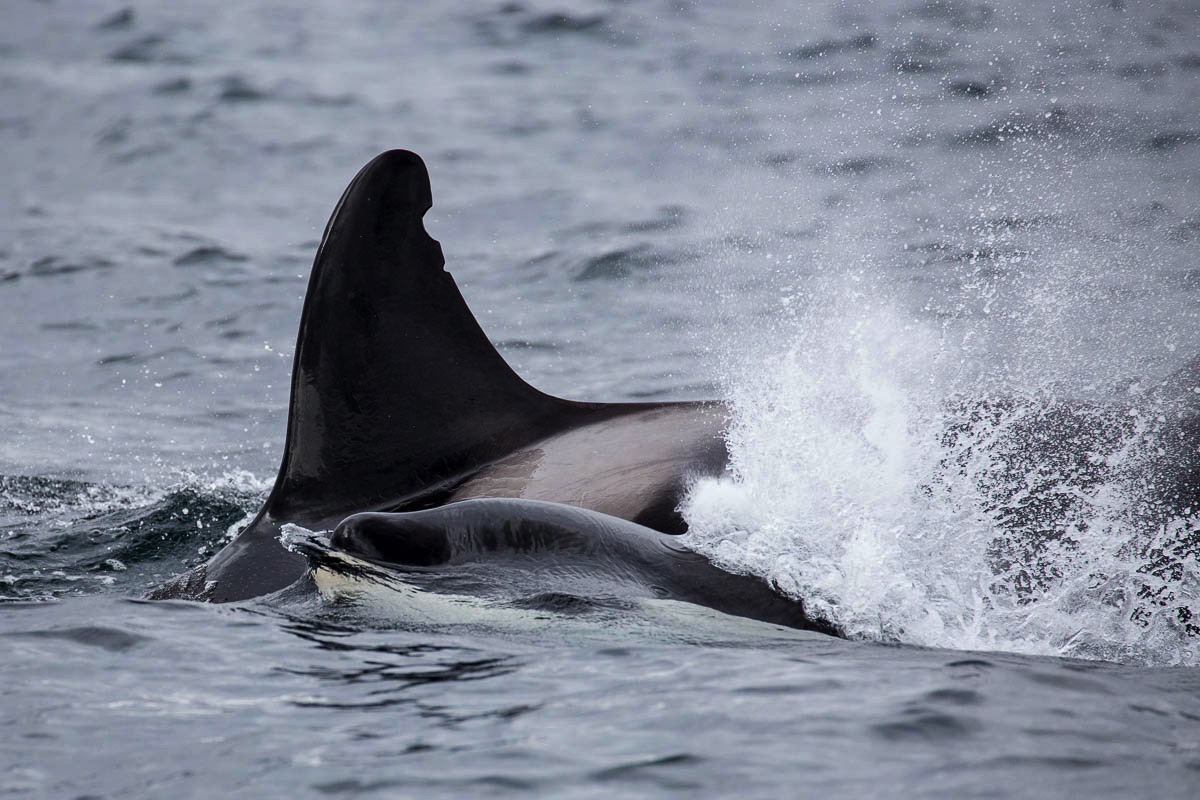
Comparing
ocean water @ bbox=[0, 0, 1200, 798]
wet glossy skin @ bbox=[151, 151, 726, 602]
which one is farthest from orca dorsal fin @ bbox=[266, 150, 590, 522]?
ocean water @ bbox=[0, 0, 1200, 798]

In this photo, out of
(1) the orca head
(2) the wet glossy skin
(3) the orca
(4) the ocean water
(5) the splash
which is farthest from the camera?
(2) the wet glossy skin

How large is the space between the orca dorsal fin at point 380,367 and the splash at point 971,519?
1.10m

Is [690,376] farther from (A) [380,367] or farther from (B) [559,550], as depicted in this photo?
(B) [559,550]

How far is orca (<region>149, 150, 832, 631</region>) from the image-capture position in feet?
17.2

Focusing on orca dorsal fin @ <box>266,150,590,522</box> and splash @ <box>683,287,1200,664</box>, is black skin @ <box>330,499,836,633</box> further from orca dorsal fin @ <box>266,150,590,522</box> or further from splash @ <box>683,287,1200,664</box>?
orca dorsal fin @ <box>266,150,590,522</box>

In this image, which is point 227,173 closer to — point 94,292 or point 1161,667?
point 94,292

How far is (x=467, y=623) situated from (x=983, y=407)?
87.1 inches

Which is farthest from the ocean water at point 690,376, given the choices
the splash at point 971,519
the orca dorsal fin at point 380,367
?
the orca dorsal fin at point 380,367

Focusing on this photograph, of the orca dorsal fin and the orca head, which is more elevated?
the orca dorsal fin

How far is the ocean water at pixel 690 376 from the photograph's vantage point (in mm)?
3621

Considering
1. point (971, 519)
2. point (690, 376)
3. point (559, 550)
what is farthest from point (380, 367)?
point (690, 376)

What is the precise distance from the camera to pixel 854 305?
24.2 feet

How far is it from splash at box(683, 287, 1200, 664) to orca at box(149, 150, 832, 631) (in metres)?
0.29

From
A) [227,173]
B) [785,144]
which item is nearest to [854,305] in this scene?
[785,144]
